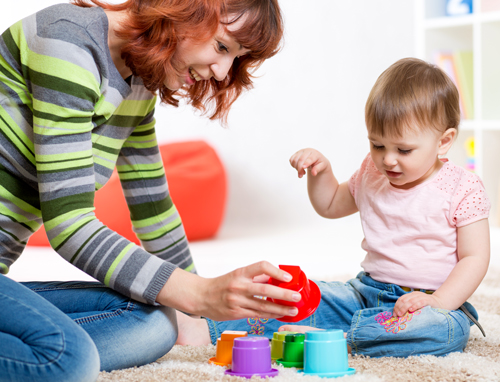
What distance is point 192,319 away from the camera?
43.9 inches

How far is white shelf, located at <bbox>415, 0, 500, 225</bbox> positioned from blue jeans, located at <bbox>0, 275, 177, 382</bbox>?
2056 mm

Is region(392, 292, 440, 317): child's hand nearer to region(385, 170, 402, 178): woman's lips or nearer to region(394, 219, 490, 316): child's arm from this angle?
region(394, 219, 490, 316): child's arm

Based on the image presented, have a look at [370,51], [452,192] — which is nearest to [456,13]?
[370,51]

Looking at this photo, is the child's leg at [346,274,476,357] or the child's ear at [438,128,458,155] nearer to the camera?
the child's leg at [346,274,476,357]

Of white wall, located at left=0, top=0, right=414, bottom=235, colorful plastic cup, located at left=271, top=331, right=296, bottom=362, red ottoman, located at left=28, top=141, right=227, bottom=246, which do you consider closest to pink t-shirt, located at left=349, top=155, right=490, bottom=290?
colorful plastic cup, located at left=271, top=331, right=296, bottom=362

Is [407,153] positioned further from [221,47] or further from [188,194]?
[188,194]

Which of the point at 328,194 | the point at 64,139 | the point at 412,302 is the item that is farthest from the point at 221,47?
the point at 412,302

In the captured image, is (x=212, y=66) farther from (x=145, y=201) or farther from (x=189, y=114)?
(x=189, y=114)

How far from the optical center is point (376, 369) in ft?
2.93

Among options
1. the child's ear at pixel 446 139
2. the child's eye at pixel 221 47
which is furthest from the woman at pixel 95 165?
the child's ear at pixel 446 139

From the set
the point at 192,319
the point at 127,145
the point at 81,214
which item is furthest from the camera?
the point at 127,145

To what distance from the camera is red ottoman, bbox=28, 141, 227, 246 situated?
7.66 feet

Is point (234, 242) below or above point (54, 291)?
below

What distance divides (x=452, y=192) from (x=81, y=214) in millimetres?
656
